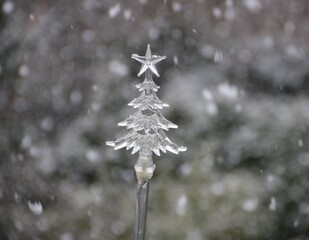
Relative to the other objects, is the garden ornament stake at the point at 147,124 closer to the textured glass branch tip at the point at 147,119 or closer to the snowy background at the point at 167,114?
the textured glass branch tip at the point at 147,119

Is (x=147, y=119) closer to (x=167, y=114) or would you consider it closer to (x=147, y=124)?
A: (x=147, y=124)

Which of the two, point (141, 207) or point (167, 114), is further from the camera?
point (167, 114)

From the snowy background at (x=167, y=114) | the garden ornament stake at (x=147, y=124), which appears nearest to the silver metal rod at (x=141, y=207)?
the garden ornament stake at (x=147, y=124)

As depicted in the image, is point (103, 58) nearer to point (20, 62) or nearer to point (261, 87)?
point (20, 62)

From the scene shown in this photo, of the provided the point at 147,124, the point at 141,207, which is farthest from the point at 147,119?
the point at 141,207

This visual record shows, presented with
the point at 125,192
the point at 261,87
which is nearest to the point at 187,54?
the point at 261,87

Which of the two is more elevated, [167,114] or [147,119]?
[167,114]

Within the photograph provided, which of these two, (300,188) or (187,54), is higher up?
(187,54)

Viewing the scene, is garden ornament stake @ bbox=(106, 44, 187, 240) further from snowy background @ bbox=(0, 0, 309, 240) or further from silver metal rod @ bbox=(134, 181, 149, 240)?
snowy background @ bbox=(0, 0, 309, 240)
